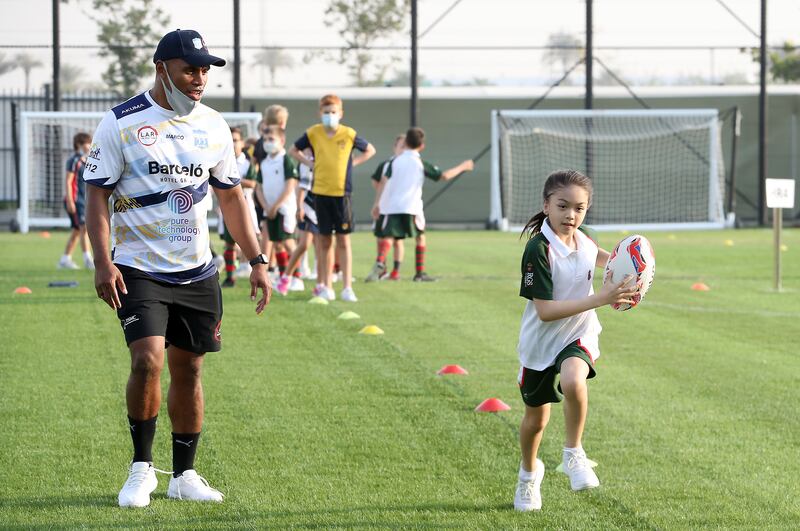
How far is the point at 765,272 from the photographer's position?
16.3m

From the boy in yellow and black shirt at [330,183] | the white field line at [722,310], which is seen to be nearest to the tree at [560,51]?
the boy in yellow and black shirt at [330,183]

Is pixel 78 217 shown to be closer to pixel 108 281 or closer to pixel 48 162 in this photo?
pixel 48 162

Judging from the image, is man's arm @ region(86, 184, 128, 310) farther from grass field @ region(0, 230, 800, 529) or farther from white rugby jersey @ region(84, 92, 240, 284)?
grass field @ region(0, 230, 800, 529)

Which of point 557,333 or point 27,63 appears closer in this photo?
point 557,333

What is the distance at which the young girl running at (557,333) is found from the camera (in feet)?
16.3

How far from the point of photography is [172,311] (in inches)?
203

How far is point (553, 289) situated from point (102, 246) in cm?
191

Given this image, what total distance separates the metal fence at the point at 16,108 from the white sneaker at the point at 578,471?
25.3 m

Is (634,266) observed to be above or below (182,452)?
above

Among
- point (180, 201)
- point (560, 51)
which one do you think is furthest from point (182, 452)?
point (560, 51)

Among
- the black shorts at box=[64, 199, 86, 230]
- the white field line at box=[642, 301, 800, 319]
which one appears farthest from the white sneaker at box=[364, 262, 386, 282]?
the black shorts at box=[64, 199, 86, 230]

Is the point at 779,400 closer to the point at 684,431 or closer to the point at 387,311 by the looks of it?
the point at 684,431

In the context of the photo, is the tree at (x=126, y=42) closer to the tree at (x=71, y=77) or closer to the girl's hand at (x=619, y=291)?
the tree at (x=71, y=77)

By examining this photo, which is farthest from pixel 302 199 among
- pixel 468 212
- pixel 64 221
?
pixel 468 212
